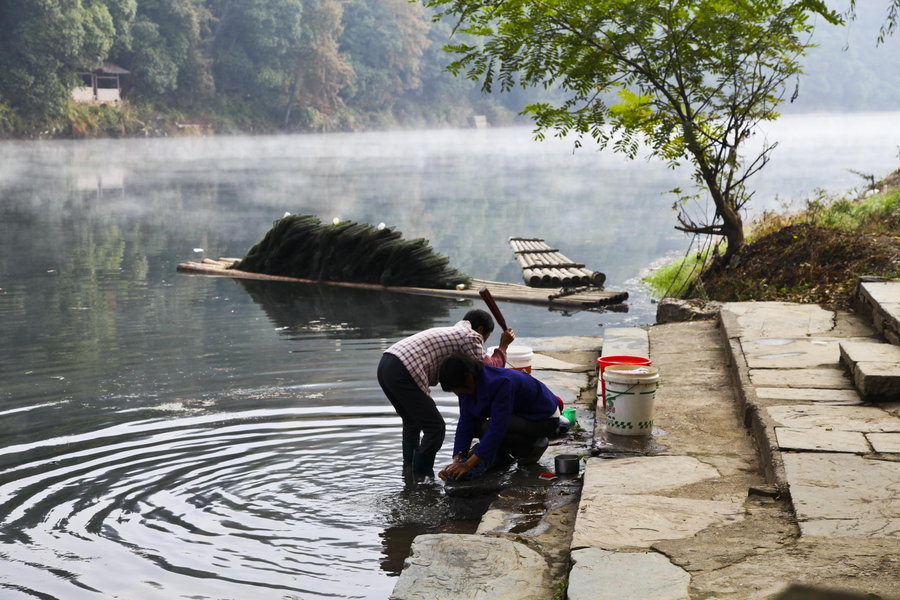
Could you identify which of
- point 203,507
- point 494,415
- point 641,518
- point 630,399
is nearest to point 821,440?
point 630,399

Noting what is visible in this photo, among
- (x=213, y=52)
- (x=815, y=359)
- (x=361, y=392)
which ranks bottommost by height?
(x=361, y=392)

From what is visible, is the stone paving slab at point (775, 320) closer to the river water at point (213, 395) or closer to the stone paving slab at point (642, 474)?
the river water at point (213, 395)

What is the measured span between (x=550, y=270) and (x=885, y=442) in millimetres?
9843

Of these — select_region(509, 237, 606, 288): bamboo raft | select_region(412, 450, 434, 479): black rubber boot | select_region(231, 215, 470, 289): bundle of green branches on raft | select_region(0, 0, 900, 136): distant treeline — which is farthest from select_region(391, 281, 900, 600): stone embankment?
select_region(0, 0, 900, 136): distant treeline

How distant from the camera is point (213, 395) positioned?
8.37m

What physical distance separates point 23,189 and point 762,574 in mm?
32736

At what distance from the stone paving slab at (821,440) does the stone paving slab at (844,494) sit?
7cm

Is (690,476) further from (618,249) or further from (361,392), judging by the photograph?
(618,249)

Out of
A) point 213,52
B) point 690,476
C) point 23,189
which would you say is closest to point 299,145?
point 213,52

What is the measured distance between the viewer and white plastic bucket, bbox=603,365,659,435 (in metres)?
5.51

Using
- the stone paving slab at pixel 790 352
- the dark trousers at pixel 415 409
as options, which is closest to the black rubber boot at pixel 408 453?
the dark trousers at pixel 415 409

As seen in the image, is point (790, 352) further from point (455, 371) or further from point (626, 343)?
point (455, 371)

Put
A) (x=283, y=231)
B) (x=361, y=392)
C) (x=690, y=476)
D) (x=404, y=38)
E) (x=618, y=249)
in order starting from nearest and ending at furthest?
(x=690, y=476) → (x=361, y=392) → (x=283, y=231) → (x=618, y=249) → (x=404, y=38)

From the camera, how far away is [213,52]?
210 feet
